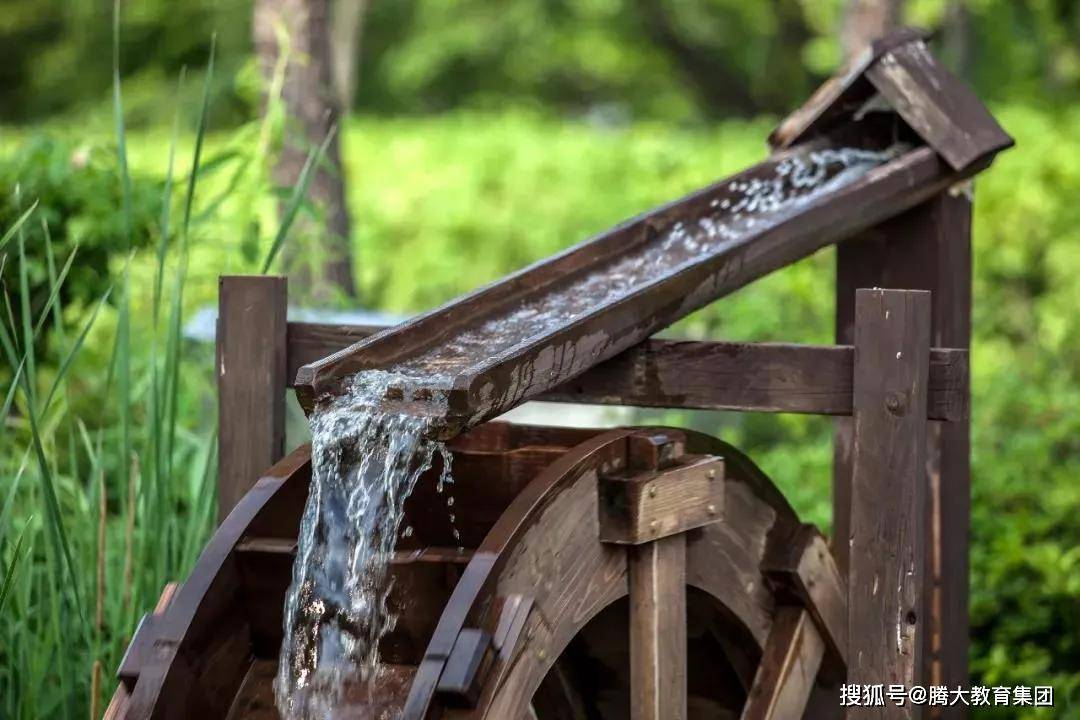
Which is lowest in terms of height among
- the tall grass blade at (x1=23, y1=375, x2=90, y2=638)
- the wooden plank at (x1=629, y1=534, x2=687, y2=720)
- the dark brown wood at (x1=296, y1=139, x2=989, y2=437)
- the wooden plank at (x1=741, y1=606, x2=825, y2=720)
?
the wooden plank at (x1=741, y1=606, x2=825, y2=720)

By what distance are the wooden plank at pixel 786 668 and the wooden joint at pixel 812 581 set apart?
0.10 feet

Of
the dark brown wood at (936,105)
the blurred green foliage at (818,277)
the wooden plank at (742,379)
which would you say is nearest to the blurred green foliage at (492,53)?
the blurred green foliage at (818,277)

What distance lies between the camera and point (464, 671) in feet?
8.02

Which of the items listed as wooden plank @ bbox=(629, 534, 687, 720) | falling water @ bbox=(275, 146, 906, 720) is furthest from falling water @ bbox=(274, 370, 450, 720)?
wooden plank @ bbox=(629, 534, 687, 720)

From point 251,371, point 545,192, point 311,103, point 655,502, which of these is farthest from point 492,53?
point 655,502

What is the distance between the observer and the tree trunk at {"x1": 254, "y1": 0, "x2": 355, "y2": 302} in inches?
243

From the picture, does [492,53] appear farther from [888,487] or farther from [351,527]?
[351,527]

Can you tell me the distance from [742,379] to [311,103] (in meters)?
3.63

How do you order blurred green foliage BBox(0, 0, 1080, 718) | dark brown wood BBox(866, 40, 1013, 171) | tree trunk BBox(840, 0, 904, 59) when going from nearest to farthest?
dark brown wood BBox(866, 40, 1013, 171) < blurred green foliage BBox(0, 0, 1080, 718) < tree trunk BBox(840, 0, 904, 59)

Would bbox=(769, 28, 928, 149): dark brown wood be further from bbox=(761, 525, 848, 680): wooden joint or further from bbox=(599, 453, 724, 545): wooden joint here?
bbox=(599, 453, 724, 545): wooden joint

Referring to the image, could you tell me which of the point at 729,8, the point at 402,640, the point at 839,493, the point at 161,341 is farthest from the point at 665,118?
the point at 402,640

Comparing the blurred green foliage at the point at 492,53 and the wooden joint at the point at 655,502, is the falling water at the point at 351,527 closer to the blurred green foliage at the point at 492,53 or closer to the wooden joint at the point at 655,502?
the wooden joint at the point at 655,502

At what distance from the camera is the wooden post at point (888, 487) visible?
2.97 metres

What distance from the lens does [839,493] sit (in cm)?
416
